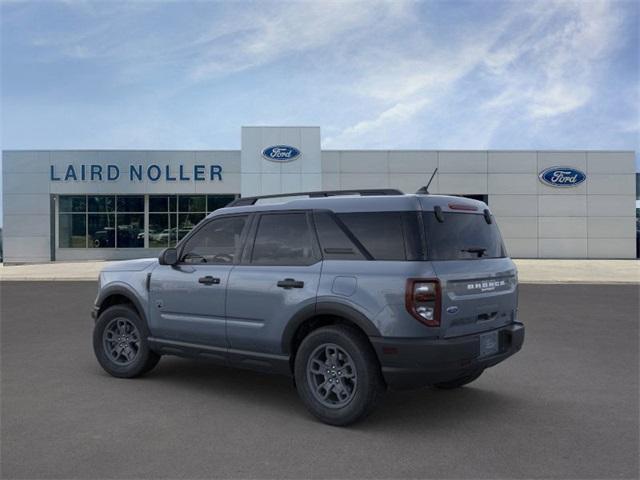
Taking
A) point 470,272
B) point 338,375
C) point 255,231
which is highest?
point 255,231

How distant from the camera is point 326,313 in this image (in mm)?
4816

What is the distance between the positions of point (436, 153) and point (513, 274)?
24987 millimetres

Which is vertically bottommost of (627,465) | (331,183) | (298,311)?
(627,465)

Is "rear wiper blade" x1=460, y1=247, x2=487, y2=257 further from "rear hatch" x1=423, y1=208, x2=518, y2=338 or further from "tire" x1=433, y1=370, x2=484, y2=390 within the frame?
"tire" x1=433, y1=370, x2=484, y2=390

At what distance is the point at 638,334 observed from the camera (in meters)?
9.16

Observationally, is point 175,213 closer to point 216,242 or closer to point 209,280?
point 216,242

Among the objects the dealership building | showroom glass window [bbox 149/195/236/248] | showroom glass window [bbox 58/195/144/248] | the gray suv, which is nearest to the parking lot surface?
the gray suv

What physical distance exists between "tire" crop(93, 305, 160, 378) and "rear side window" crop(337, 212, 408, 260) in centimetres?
279

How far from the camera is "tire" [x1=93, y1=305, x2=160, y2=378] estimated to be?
628cm

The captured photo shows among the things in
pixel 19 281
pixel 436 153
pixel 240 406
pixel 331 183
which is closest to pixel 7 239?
pixel 19 281

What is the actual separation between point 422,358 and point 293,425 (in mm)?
1253

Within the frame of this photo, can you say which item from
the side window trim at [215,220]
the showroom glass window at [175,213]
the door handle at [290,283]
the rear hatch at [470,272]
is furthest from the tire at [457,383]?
the showroom glass window at [175,213]

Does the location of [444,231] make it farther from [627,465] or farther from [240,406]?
[240,406]

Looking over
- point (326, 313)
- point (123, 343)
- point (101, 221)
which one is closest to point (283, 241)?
point (326, 313)
